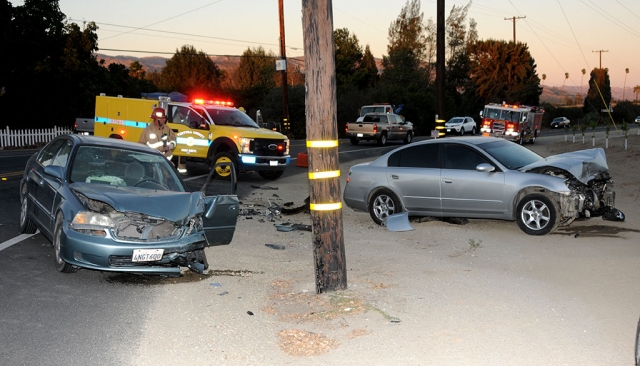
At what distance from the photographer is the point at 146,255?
788 cm

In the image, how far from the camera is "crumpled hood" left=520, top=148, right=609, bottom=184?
11.3 m

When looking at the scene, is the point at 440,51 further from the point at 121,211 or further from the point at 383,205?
the point at 121,211

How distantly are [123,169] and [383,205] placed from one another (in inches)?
195

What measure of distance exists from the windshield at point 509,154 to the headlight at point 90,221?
6634 mm

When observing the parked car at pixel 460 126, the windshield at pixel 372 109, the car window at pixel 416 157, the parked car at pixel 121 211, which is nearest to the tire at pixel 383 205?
the car window at pixel 416 157

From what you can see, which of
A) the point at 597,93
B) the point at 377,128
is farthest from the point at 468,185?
the point at 597,93

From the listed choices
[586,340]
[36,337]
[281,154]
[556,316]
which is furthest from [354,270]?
[281,154]

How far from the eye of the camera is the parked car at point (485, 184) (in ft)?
36.6

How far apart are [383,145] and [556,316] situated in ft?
113

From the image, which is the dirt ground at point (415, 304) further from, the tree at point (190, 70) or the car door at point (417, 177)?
the tree at point (190, 70)

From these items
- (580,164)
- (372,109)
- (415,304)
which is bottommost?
(415,304)

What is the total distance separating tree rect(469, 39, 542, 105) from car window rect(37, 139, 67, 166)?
78.8 m

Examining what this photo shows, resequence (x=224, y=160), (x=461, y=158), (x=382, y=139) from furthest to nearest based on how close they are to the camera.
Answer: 1. (x=382, y=139)
2. (x=224, y=160)
3. (x=461, y=158)

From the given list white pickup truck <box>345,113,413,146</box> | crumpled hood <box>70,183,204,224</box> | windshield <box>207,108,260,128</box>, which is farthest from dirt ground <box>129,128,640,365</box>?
white pickup truck <box>345,113,413,146</box>
